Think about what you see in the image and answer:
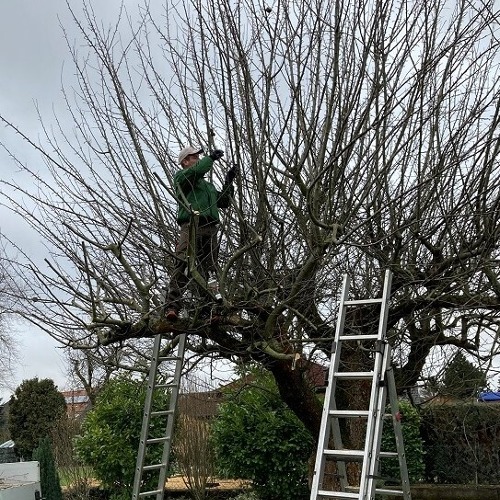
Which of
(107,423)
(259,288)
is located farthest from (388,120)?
(107,423)

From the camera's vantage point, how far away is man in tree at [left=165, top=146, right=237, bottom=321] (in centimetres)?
610

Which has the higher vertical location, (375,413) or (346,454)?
(375,413)

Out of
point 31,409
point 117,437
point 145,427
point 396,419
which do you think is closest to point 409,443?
point 117,437

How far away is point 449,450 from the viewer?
11484mm

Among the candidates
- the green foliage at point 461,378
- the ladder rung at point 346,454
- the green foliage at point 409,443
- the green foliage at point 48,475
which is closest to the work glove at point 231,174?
the ladder rung at point 346,454

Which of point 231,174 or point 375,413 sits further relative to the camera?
point 231,174

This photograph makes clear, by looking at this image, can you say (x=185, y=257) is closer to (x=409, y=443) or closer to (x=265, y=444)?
(x=265, y=444)

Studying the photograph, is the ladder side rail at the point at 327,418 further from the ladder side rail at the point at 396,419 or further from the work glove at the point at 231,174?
the work glove at the point at 231,174

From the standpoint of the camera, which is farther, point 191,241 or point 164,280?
point 164,280

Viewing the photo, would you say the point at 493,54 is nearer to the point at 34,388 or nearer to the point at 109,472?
the point at 109,472

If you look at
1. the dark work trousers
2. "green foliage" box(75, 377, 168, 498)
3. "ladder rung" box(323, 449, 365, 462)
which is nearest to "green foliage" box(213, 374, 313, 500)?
"green foliage" box(75, 377, 168, 498)

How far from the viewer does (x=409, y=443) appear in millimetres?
11109

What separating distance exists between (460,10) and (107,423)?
311 inches

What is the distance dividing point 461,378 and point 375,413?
3549 mm
